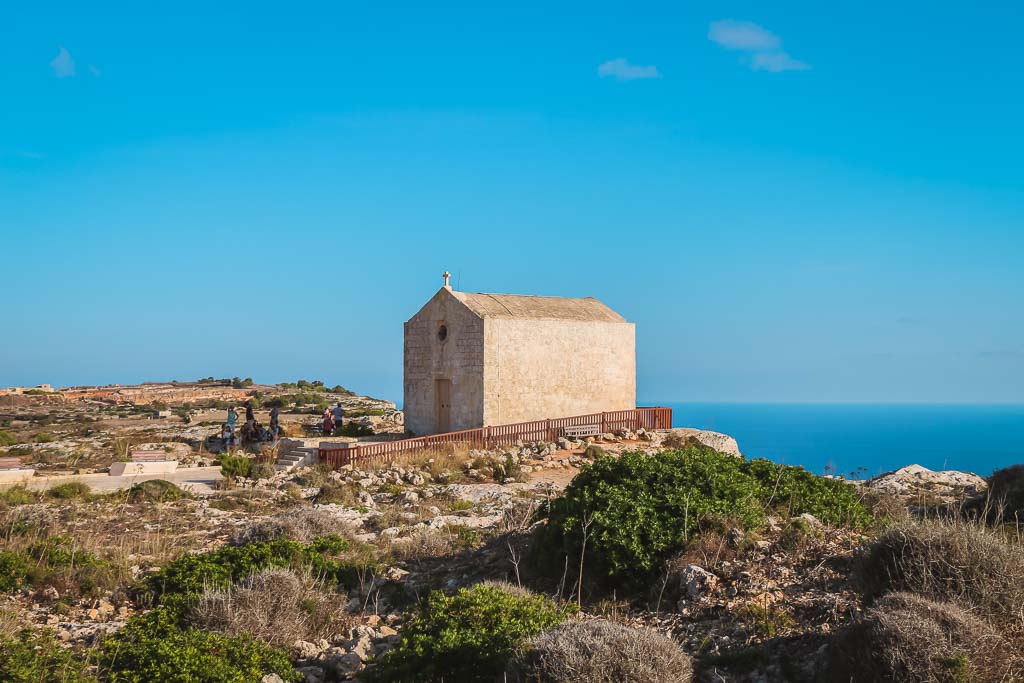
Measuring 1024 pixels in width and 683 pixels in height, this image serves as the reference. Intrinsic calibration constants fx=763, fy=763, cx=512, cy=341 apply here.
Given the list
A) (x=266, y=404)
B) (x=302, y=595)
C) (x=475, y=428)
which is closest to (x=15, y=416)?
(x=266, y=404)

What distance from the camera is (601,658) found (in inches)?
212

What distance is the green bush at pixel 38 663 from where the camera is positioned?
22.1 feet

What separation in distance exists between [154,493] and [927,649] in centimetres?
1610

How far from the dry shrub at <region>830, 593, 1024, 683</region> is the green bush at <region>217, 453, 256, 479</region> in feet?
58.1

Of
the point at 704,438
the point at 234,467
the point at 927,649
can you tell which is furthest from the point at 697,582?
the point at 704,438

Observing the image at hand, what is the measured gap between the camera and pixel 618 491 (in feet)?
31.4

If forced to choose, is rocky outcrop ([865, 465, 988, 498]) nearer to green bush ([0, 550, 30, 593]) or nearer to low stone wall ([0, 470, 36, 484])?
green bush ([0, 550, 30, 593])

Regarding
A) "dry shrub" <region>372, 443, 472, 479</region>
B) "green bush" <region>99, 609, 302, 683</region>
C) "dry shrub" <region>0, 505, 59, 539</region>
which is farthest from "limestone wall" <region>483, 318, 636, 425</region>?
"green bush" <region>99, 609, 302, 683</region>

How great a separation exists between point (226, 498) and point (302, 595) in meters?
9.12

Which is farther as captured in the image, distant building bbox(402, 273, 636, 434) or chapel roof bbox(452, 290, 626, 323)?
chapel roof bbox(452, 290, 626, 323)

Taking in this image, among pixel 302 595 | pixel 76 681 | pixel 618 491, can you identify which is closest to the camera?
pixel 76 681

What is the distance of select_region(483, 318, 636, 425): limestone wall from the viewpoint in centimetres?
2564

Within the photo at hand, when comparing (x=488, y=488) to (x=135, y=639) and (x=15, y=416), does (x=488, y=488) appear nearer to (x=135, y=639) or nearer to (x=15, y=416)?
(x=135, y=639)

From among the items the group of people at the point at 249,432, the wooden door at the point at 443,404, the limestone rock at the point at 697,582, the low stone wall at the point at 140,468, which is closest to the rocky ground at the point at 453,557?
the limestone rock at the point at 697,582
